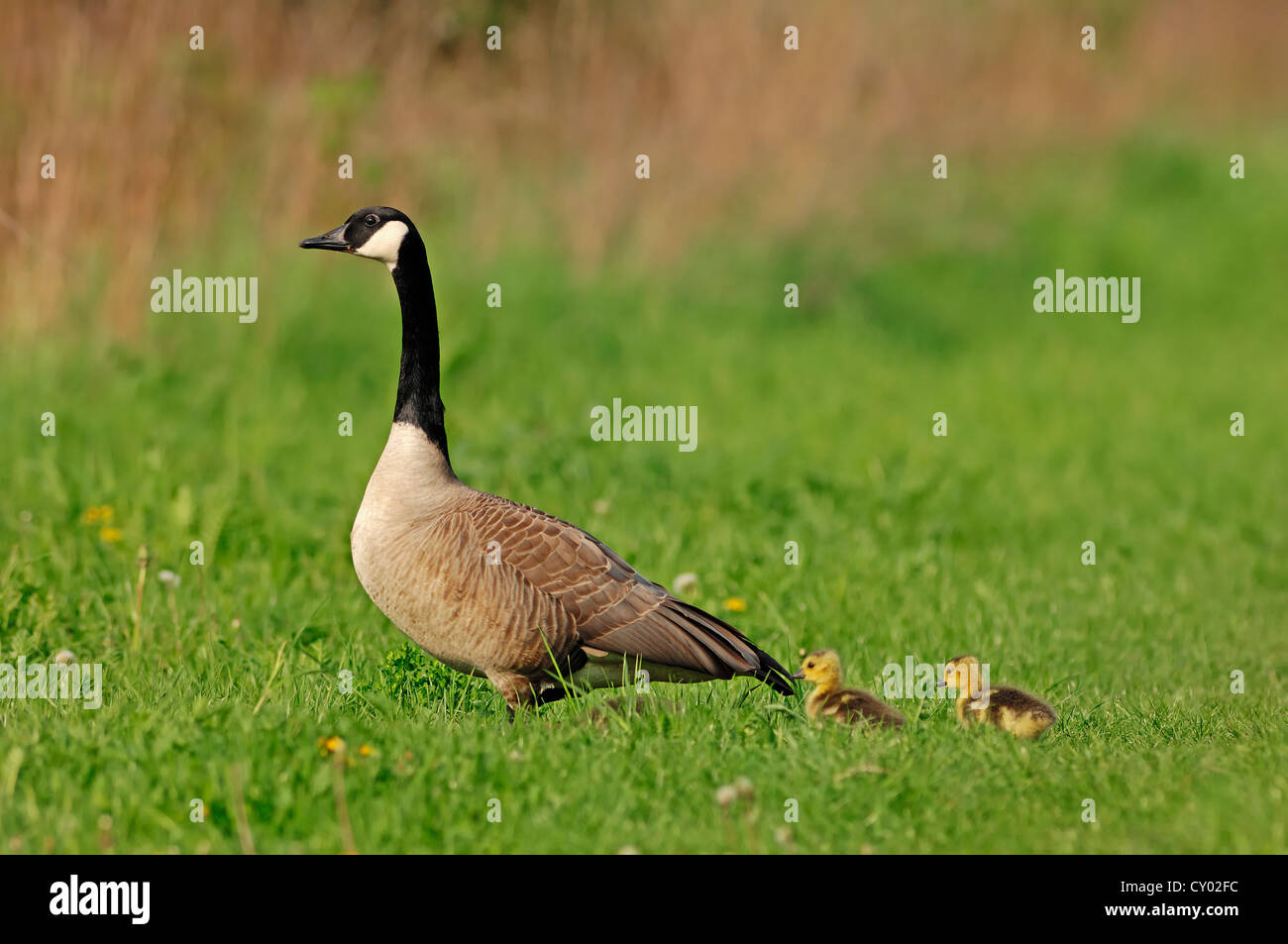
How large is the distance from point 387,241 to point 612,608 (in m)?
1.82

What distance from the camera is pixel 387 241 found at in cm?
607

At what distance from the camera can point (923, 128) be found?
1603 cm

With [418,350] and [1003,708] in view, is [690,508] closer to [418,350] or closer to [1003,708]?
[418,350]

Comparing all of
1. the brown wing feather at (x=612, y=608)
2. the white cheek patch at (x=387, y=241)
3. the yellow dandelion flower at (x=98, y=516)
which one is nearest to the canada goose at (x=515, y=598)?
the brown wing feather at (x=612, y=608)

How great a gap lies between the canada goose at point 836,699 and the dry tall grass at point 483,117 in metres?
4.95

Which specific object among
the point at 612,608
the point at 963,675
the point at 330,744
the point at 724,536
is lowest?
the point at 330,744

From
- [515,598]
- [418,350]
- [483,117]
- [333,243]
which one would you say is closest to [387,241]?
[333,243]

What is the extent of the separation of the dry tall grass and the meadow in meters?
0.08

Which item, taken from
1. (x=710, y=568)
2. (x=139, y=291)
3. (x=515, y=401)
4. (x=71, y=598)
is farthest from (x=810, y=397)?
(x=71, y=598)

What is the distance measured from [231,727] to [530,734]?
39.0 inches

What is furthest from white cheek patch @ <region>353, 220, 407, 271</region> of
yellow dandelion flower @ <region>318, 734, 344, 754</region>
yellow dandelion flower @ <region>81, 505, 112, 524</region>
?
yellow dandelion flower @ <region>81, 505, 112, 524</region>

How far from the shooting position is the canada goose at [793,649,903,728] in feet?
17.5

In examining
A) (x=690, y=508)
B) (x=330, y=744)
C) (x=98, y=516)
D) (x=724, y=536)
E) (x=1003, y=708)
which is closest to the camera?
(x=330, y=744)
